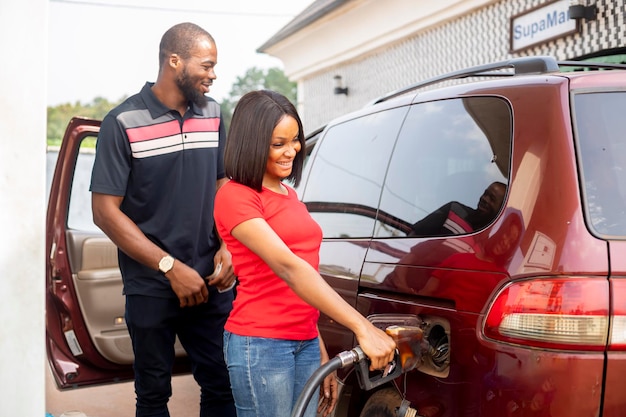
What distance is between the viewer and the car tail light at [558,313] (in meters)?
2.01

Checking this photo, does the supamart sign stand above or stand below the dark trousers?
above

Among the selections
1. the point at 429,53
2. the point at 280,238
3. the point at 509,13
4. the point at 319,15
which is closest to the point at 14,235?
the point at 280,238

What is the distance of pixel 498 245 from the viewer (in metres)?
2.20

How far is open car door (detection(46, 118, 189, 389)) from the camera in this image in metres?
4.24

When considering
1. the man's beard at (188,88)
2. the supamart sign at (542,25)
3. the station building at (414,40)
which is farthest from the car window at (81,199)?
the supamart sign at (542,25)

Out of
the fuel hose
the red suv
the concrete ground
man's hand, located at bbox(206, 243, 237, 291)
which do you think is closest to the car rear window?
the red suv

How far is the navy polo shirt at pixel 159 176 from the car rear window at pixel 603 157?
5.03 feet

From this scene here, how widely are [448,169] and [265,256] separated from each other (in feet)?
2.32

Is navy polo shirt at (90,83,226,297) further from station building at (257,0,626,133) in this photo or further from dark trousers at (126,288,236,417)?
station building at (257,0,626,133)

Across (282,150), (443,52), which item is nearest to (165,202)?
(282,150)

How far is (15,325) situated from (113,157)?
129 centimetres

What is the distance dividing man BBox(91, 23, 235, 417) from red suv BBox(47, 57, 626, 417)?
56 centimetres

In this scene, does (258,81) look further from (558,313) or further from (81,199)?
(558,313)

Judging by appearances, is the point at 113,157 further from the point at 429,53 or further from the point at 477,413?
the point at 429,53
